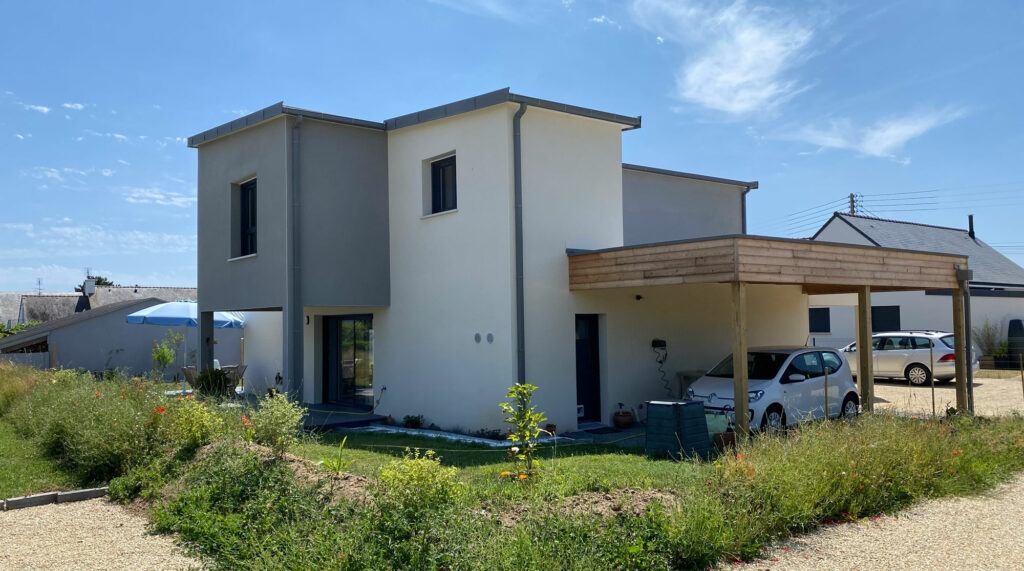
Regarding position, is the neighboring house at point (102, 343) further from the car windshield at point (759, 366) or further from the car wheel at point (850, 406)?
the car wheel at point (850, 406)

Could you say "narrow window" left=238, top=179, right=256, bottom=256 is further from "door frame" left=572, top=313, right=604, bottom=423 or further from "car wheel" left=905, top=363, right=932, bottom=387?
"car wheel" left=905, top=363, right=932, bottom=387

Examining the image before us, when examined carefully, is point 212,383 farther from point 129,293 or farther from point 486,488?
point 129,293

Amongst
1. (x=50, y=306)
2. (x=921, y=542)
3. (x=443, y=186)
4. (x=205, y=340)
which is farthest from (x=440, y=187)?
(x=50, y=306)

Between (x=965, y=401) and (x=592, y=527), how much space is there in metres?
11.4

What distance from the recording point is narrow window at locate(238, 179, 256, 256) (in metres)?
15.8

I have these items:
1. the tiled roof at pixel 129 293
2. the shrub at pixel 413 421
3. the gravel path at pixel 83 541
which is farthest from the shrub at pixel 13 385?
the tiled roof at pixel 129 293

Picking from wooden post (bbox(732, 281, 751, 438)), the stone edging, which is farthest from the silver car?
the stone edging

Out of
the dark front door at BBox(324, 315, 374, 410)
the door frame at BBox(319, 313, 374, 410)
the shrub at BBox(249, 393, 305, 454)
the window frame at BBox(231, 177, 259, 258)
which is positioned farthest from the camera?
the door frame at BBox(319, 313, 374, 410)

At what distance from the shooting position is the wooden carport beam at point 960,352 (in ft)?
45.4

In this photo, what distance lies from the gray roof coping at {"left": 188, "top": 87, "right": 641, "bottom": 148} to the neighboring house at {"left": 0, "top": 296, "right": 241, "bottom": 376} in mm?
13482

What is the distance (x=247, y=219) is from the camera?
15.9 meters

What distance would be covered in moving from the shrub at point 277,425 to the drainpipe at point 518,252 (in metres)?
4.73

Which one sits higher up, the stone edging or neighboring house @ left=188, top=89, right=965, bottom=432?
neighboring house @ left=188, top=89, right=965, bottom=432

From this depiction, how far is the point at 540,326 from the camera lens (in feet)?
42.9
